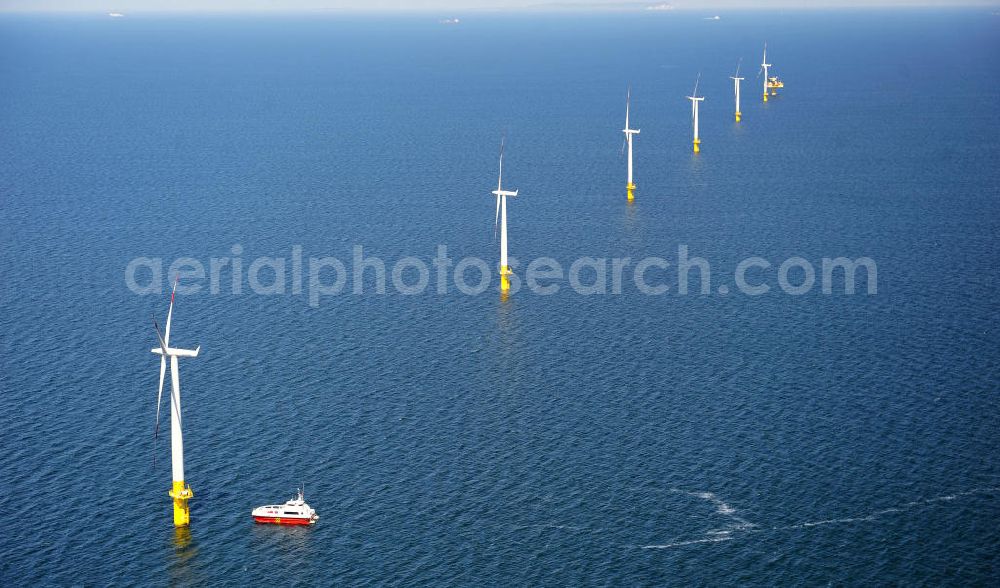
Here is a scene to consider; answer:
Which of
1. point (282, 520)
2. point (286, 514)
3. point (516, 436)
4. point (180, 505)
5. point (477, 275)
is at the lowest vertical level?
point (282, 520)

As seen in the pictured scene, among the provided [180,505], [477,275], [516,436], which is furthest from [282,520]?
[477,275]

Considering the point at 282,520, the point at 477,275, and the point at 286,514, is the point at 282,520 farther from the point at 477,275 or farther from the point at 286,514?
the point at 477,275

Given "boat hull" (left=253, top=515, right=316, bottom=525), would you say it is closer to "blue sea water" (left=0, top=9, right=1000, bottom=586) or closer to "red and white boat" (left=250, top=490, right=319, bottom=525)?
"red and white boat" (left=250, top=490, right=319, bottom=525)

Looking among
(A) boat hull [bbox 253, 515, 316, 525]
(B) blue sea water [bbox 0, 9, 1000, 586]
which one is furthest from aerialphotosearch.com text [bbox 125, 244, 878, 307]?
(A) boat hull [bbox 253, 515, 316, 525]

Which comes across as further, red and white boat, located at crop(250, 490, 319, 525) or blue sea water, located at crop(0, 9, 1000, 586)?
red and white boat, located at crop(250, 490, 319, 525)

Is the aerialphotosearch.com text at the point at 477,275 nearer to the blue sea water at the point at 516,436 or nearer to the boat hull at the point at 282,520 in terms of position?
the blue sea water at the point at 516,436

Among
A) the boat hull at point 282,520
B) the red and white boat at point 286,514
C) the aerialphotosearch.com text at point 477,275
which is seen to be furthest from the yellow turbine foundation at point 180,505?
the aerialphotosearch.com text at point 477,275
